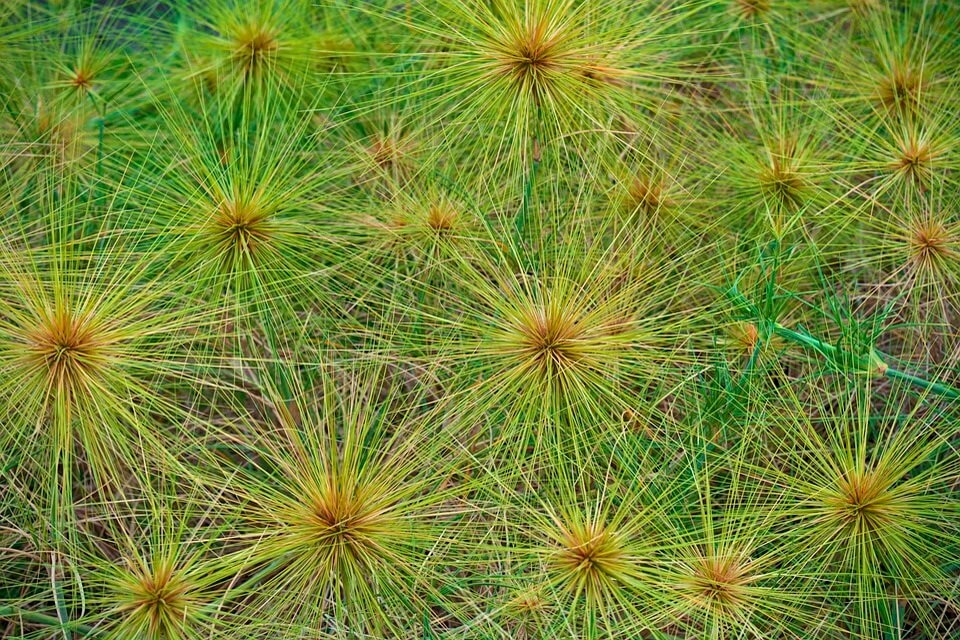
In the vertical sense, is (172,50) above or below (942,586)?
above

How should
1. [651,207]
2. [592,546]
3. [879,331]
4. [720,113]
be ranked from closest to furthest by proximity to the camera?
[592,546], [879,331], [651,207], [720,113]

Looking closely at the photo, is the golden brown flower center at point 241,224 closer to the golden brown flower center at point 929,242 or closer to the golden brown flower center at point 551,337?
the golden brown flower center at point 551,337

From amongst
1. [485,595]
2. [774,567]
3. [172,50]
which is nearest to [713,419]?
[774,567]

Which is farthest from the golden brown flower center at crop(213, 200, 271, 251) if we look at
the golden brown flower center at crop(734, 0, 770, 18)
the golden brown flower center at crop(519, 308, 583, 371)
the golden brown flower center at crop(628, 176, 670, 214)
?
the golden brown flower center at crop(734, 0, 770, 18)

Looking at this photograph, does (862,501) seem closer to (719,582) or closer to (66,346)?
(719,582)

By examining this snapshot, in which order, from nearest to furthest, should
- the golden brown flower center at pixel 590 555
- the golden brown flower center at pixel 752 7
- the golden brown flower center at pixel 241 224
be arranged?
the golden brown flower center at pixel 590 555, the golden brown flower center at pixel 241 224, the golden brown flower center at pixel 752 7

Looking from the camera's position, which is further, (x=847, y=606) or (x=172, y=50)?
(x=172, y=50)

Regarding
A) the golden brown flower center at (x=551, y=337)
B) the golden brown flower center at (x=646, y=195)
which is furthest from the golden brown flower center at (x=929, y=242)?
the golden brown flower center at (x=551, y=337)

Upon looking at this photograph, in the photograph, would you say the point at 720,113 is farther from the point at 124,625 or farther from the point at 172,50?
the point at 124,625

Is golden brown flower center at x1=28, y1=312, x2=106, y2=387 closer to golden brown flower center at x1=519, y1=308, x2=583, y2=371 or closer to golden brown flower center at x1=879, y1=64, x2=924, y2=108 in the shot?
golden brown flower center at x1=519, y1=308, x2=583, y2=371
